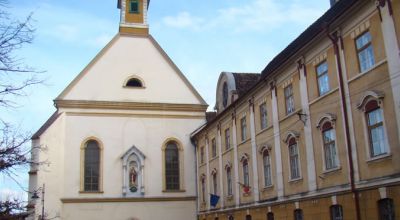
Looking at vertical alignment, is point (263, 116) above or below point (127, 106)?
below

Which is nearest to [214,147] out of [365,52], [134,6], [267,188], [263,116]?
[263,116]

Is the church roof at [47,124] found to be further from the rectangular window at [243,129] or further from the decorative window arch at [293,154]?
the decorative window arch at [293,154]

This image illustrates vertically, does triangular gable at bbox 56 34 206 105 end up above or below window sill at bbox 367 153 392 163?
above

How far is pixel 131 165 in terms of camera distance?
3619 centimetres

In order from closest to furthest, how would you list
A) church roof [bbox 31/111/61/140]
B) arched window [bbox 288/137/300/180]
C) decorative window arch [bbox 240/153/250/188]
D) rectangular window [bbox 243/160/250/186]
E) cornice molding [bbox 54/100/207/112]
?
arched window [bbox 288/137/300/180]
decorative window arch [bbox 240/153/250/188]
rectangular window [bbox 243/160/250/186]
church roof [bbox 31/111/61/140]
cornice molding [bbox 54/100/207/112]

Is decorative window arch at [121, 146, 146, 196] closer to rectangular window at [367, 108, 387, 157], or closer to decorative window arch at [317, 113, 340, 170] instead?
decorative window arch at [317, 113, 340, 170]

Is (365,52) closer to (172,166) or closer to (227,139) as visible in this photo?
(227,139)

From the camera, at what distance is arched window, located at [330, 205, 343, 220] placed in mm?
16959

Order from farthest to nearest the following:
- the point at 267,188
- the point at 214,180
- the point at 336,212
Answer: the point at 214,180
the point at 267,188
the point at 336,212

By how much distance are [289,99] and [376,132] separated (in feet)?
21.5

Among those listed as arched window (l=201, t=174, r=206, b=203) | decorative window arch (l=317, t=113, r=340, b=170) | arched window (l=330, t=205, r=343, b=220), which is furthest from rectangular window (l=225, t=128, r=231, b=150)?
arched window (l=330, t=205, r=343, b=220)

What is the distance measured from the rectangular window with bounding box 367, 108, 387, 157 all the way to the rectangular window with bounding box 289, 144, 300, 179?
5.35 m

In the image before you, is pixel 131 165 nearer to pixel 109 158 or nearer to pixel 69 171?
pixel 109 158

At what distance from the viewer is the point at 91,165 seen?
35.8 meters
